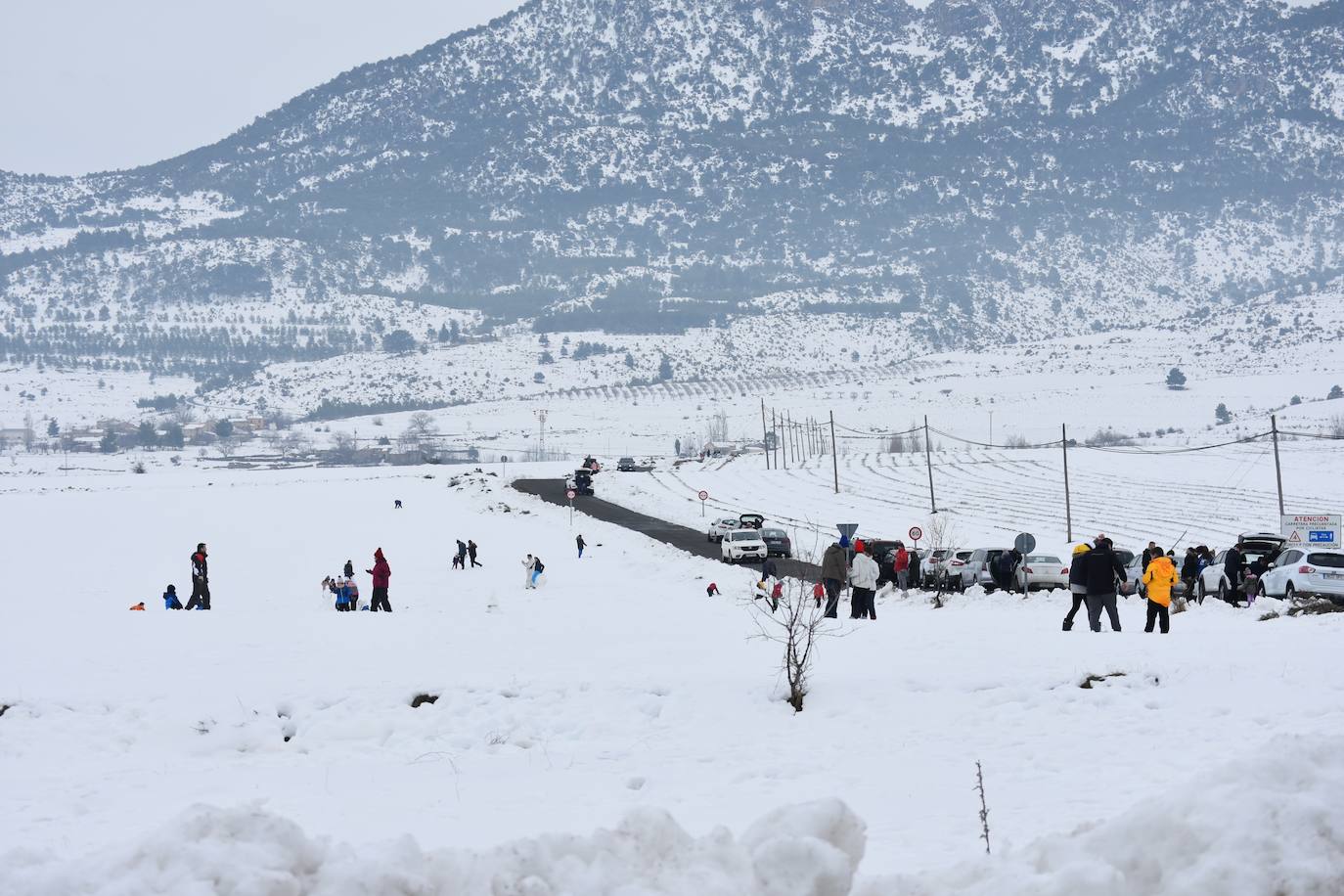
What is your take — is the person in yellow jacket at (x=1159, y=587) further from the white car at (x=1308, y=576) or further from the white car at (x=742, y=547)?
the white car at (x=742, y=547)

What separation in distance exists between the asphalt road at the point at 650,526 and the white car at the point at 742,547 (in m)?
0.65

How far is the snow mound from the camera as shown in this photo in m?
6.11

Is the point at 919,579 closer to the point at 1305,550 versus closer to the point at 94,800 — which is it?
the point at 1305,550

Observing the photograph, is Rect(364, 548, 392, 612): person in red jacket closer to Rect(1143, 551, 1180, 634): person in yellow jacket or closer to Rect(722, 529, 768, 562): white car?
Rect(1143, 551, 1180, 634): person in yellow jacket

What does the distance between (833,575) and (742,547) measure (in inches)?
945

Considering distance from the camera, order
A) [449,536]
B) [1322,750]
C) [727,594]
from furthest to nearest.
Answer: [449,536]
[727,594]
[1322,750]

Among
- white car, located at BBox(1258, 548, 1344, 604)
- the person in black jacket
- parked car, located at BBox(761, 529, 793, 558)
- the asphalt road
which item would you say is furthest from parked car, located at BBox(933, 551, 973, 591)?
the person in black jacket

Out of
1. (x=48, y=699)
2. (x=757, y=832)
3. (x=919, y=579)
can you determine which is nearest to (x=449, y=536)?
(x=919, y=579)

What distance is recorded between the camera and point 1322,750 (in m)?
6.01

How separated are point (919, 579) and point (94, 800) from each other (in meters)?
27.2

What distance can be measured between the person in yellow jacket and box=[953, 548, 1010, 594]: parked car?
46.2 ft

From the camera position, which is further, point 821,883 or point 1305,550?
point 1305,550

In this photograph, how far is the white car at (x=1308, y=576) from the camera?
25672 millimetres

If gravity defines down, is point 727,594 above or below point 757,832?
below
